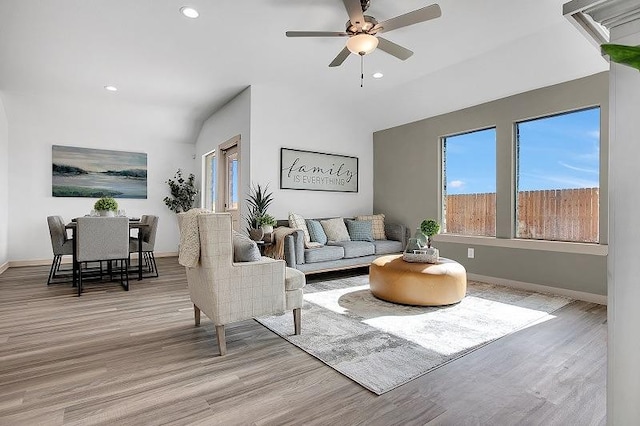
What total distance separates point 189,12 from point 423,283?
11.1 ft

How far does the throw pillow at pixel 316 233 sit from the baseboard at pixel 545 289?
2226 mm

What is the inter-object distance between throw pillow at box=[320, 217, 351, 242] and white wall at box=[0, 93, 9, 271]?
16.6 ft

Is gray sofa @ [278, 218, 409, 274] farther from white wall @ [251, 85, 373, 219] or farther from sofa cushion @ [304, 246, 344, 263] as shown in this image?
white wall @ [251, 85, 373, 219]

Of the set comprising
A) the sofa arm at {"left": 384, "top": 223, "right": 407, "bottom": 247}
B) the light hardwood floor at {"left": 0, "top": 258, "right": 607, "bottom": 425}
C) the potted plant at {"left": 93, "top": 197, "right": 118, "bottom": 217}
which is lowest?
the light hardwood floor at {"left": 0, "top": 258, "right": 607, "bottom": 425}

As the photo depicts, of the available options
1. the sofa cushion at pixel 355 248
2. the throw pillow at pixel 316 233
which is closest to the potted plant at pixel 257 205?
the throw pillow at pixel 316 233

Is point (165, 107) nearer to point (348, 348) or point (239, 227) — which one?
point (239, 227)

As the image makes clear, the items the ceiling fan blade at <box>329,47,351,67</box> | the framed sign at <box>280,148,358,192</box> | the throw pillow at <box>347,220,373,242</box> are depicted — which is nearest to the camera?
the ceiling fan blade at <box>329,47,351,67</box>

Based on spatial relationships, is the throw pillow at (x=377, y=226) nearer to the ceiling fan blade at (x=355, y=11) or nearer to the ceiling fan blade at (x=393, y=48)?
the ceiling fan blade at (x=393, y=48)

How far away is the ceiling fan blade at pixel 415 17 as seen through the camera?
2506 mm

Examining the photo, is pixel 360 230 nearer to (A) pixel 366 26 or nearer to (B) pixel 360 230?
(B) pixel 360 230

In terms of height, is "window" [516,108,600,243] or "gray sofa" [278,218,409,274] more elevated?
"window" [516,108,600,243]

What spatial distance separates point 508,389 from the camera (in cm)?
183

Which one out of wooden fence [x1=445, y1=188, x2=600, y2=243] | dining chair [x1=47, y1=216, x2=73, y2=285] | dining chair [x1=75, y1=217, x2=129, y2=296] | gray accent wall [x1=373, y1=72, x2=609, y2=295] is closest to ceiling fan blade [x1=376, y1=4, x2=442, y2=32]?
gray accent wall [x1=373, y1=72, x2=609, y2=295]

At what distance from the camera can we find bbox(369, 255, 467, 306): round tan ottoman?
321 cm
